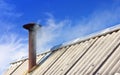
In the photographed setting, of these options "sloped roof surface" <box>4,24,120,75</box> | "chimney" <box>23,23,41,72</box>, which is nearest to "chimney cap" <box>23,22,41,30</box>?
"chimney" <box>23,23,41,72</box>

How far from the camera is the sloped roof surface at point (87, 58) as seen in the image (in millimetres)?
6899

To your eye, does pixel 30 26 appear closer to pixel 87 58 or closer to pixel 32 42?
pixel 32 42

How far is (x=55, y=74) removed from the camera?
8477mm

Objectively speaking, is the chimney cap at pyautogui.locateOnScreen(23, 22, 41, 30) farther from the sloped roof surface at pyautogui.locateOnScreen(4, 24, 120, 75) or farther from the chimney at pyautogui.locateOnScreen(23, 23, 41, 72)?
the sloped roof surface at pyautogui.locateOnScreen(4, 24, 120, 75)

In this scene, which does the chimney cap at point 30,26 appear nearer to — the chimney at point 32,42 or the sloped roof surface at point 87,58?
the chimney at point 32,42

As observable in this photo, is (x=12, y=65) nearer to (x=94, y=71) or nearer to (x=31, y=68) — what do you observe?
(x=31, y=68)

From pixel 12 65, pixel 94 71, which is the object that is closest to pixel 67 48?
pixel 94 71

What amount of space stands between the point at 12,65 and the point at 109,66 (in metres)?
7.08

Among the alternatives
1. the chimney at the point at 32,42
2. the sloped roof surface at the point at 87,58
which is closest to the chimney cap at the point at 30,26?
the chimney at the point at 32,42

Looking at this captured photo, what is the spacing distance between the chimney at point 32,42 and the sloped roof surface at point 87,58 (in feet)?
1.25

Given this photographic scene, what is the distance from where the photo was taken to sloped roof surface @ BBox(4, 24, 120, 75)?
6899 mm

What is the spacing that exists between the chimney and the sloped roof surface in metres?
0.38

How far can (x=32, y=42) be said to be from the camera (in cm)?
1172

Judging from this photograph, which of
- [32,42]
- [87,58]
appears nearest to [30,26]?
[32,42]
